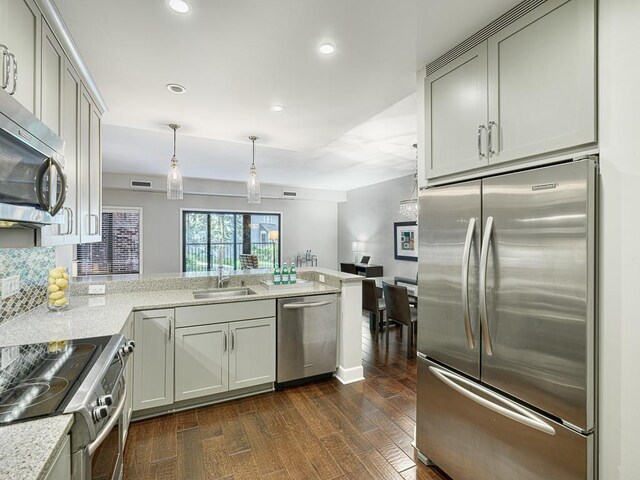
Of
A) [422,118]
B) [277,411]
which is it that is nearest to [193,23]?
[422,118]

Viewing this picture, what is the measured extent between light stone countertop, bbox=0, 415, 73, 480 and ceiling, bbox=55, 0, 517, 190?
1697mm

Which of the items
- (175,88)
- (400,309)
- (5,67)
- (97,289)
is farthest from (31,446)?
(400,309)

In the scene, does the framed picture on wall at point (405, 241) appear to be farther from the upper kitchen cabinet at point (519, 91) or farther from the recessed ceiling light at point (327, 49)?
the recessed ceiling light at point (327, 49)

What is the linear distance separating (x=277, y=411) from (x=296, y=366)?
1.49 ft

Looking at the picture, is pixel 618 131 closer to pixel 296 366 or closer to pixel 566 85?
pixel 566 85

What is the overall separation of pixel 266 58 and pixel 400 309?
3111 millimetres

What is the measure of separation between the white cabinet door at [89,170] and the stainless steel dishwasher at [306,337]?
1.57 meters

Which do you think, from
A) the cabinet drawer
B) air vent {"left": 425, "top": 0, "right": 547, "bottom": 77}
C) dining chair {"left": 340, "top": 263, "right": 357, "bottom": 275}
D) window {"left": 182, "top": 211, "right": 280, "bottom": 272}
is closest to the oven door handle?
the cabinet drawer

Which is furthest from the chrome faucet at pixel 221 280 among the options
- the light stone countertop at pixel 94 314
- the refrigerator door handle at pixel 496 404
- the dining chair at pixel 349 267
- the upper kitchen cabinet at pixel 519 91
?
the dining chair at pixel 349 267

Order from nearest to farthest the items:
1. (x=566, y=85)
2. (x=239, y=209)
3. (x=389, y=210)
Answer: (x=566, y=85) → (x=389, y=210) → (x=239, y=209)

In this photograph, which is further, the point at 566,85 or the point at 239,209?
the point at 239,209

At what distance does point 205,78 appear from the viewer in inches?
83.1

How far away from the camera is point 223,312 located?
2686 millimetres

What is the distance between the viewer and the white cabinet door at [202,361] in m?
2.56
